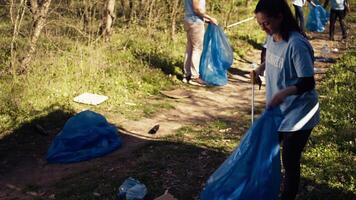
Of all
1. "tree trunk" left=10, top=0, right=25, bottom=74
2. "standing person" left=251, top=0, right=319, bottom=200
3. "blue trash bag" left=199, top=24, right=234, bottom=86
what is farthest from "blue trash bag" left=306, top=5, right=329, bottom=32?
"standing person" left=251, top=0, right=319, bottom=200

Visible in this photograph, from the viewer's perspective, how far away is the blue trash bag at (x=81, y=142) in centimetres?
459

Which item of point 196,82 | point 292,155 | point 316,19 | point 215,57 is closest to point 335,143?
point 292,155

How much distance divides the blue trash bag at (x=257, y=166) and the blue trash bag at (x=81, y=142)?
2.01 metres

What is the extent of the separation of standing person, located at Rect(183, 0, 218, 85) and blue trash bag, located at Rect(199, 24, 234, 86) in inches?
3.7

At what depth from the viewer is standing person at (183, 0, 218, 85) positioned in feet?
21.9

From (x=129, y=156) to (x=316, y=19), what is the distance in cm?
832

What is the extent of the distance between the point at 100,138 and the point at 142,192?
1.28m

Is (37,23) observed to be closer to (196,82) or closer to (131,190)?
(196,82)

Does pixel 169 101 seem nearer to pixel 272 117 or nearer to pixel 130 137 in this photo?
pixel 130 137

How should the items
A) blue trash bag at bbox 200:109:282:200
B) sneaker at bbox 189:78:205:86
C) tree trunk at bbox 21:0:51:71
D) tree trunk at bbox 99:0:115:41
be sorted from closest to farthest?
blue trash bag at bbox 200:109:282:200, tree trunk at bbox 21:0:51:71, sneaker at bbox 189:78:205:86, tree trunk at bbox 99:0:115:41

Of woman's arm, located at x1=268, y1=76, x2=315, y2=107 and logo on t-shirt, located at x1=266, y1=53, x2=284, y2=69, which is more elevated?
logo on t-shirt, located at x1=266, y1=53, x2=284, y2=69

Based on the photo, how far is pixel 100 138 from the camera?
4719mm

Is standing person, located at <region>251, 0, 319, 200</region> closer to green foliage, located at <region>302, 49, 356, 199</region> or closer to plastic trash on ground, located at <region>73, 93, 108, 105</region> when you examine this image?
green foliage, located at <region>302, 49, 356, 199</region>

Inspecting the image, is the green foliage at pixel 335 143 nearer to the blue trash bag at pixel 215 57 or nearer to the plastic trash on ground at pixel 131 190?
the plastic trash on ground at pixel 131 190
